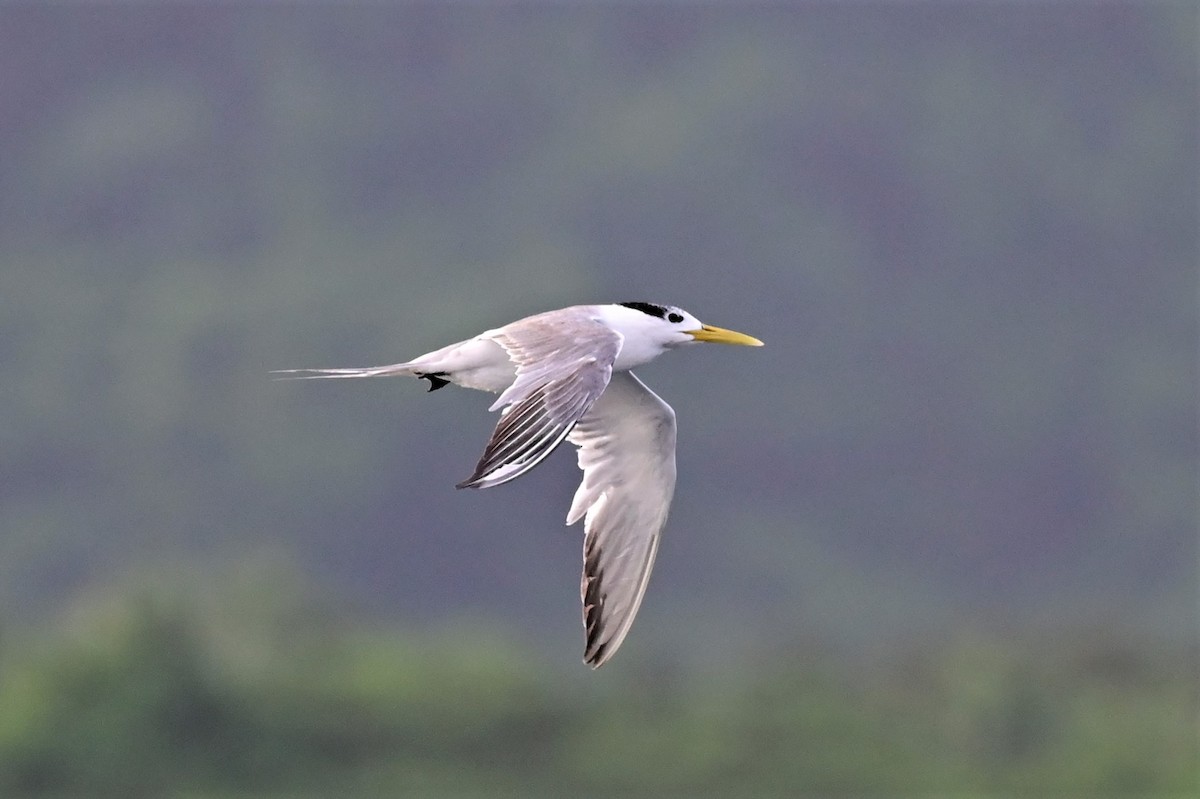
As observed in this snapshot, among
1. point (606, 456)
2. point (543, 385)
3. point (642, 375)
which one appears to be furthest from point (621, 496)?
point (642, 375)

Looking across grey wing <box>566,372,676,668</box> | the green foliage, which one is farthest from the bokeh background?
grey wing <box>566,372,676,668</box>

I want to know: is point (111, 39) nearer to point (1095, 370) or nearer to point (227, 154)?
point (227, 154)

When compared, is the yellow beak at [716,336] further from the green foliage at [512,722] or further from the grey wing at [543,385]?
the green foliage at [512,722]

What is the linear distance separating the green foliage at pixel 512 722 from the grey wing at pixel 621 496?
26.1m

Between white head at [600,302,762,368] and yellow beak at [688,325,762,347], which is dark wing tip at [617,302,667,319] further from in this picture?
yellow beak at [688,325,762,347]

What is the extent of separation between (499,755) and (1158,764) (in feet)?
31.5

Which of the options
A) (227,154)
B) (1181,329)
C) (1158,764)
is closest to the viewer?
(1158,764)

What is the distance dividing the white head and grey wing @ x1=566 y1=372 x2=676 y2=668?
306 millimetres

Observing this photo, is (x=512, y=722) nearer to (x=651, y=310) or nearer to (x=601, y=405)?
(x=601, y=405)

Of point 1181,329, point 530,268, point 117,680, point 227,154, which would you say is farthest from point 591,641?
point 227,154

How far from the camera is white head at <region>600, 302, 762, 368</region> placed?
26.4ft

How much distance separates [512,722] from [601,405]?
96.3 ft

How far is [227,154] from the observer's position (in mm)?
73188

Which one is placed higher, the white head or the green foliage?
the white head
